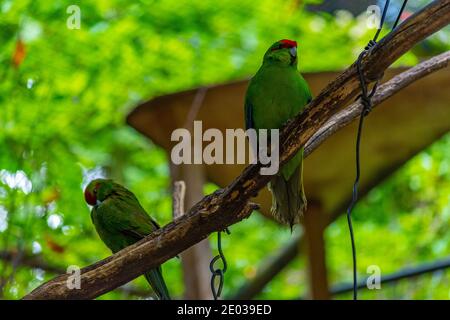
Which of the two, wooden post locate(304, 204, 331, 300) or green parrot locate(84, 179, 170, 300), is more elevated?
wooden post locate(304, 204, 331, 300)

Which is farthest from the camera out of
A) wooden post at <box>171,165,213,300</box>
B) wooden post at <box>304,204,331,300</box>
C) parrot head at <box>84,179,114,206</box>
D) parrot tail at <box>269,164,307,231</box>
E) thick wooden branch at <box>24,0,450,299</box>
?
wooden post at <box>304,204,331,300</box>

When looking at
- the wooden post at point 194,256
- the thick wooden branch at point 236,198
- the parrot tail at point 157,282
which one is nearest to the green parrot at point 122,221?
the parrot tail at point 157,282

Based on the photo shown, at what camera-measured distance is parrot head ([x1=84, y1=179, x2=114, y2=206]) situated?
1702 mm

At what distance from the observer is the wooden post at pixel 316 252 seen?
2.24 meters

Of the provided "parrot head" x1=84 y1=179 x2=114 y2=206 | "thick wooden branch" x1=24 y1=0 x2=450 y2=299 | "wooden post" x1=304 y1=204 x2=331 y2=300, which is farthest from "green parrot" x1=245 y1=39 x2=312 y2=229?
"wooden post" x1=304 y1=204 x2=331 y2=300

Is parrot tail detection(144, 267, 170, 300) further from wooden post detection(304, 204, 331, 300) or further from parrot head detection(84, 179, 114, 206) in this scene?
wooden post detection(304, 204, 331, 300)

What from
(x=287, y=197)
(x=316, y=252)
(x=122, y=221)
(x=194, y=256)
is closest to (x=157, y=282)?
(x=122, y=221)

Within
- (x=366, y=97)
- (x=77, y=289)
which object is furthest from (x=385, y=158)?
(x=77, y=289)

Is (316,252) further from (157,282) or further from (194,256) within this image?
(157,282)

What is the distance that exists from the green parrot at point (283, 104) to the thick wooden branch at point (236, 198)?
0.20 m

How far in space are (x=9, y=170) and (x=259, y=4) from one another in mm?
1110

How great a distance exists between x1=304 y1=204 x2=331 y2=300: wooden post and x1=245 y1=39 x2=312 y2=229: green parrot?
0.62 metres

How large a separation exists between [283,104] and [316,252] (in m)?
0.81
